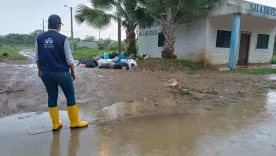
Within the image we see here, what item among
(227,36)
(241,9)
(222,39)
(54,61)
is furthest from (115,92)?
(227,36)

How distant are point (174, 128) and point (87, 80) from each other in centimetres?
352

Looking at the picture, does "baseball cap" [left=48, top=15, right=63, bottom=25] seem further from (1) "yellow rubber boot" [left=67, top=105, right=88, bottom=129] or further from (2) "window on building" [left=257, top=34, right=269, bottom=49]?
(2) "window on building" [left=257, top=34, right=269, bottom=49]

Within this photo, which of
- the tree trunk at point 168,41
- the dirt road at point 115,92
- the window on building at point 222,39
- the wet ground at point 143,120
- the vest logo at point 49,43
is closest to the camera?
the wet ground at point 143,120

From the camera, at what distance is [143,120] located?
385 centimetres

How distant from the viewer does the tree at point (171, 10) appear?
9695mm

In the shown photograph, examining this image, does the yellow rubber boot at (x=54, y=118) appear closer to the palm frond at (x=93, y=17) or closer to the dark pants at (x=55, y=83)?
the dark pants at (x=55, y=83)

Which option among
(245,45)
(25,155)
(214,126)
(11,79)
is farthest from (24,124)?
(245,45)

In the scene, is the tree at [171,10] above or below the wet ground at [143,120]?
above

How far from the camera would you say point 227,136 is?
10.5 ft

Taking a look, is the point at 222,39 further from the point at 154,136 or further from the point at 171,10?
the point at 154,136

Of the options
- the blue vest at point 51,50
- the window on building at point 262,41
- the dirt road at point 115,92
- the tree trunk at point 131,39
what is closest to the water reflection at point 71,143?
the blue vest at point 51,50

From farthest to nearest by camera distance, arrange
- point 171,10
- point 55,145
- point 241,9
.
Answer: point 171,10 → point 241,9 → point 55,145

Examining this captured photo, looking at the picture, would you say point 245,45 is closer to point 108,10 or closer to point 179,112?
point 108,10

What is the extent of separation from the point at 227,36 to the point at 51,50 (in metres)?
11.7
